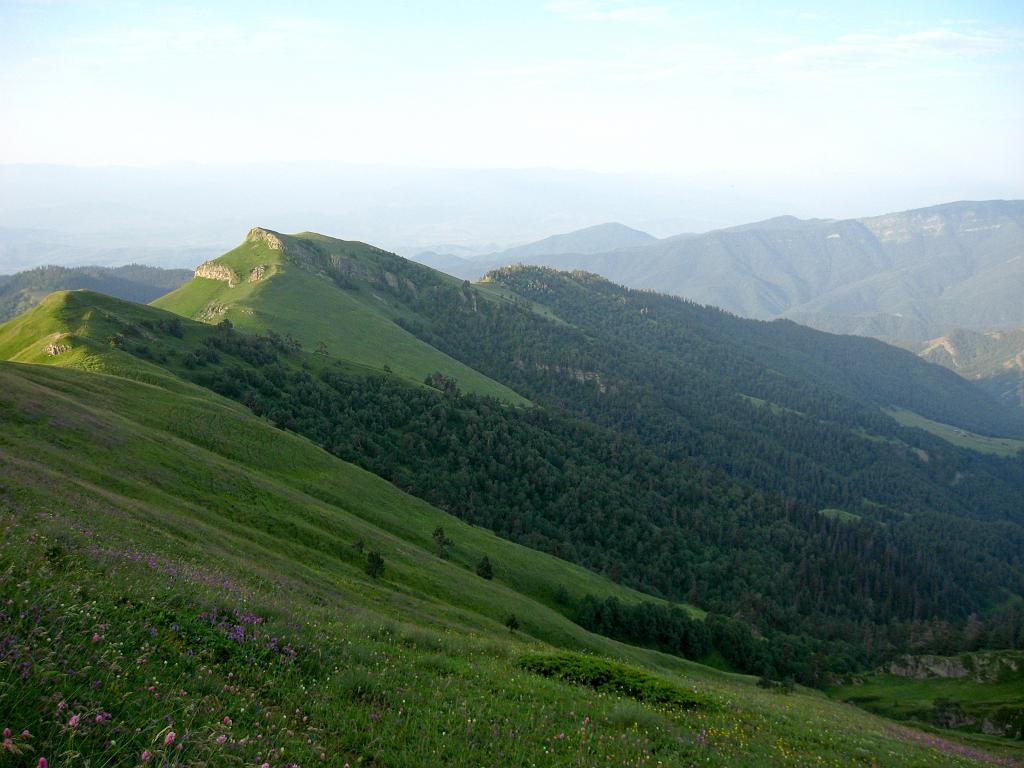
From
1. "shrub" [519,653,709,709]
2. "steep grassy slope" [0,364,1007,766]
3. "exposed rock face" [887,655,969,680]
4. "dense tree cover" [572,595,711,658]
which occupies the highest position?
"steep grassy slope" [0,364,1007,766]

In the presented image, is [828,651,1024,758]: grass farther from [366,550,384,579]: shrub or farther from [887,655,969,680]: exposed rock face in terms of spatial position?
[366,550,384,579]: shrub

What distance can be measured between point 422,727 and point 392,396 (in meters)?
135

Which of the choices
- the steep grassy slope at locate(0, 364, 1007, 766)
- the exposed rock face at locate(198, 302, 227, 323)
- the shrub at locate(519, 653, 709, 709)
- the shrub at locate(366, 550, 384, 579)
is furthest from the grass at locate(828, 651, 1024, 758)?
the exposed rock face at locate(198, 302, 227, 323)

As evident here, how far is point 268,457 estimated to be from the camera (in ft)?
223

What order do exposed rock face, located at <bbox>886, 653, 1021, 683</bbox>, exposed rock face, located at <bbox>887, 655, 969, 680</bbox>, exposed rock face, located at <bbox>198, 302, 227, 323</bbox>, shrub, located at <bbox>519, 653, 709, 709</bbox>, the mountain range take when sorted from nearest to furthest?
the mountain range
shrub, located at <bbox>519, 653, 709, 709</bbox>
exposed rock face, located at <bbox>886, 653, 1021, 683</bbox>
exposed rock face, located at <bbox>887, 655, 969, 680</bbox>
exposed rock face, located at <bbox>198, 302, 227, 323</bbox>

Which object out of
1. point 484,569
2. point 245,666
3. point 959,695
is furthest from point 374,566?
point 959,695

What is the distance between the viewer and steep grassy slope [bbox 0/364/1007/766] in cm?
887

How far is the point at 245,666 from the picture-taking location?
12.8 meters

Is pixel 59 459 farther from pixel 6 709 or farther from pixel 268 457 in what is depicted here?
pixel 6 709

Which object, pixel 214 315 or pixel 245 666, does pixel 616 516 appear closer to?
pixel 214 315

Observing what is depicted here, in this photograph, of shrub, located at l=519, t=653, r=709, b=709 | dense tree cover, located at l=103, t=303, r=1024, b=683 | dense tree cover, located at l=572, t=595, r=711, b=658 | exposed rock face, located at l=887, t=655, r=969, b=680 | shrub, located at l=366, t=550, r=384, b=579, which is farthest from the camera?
dense tree cover, located at l=103, t=303, r=1024, b=683

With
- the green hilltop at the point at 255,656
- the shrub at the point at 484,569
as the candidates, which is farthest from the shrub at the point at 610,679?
the shrub at the point at 484,569

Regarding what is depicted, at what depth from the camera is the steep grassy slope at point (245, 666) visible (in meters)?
8.87

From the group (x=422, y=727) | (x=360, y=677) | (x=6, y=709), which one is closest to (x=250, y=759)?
(x=6, y=709)
